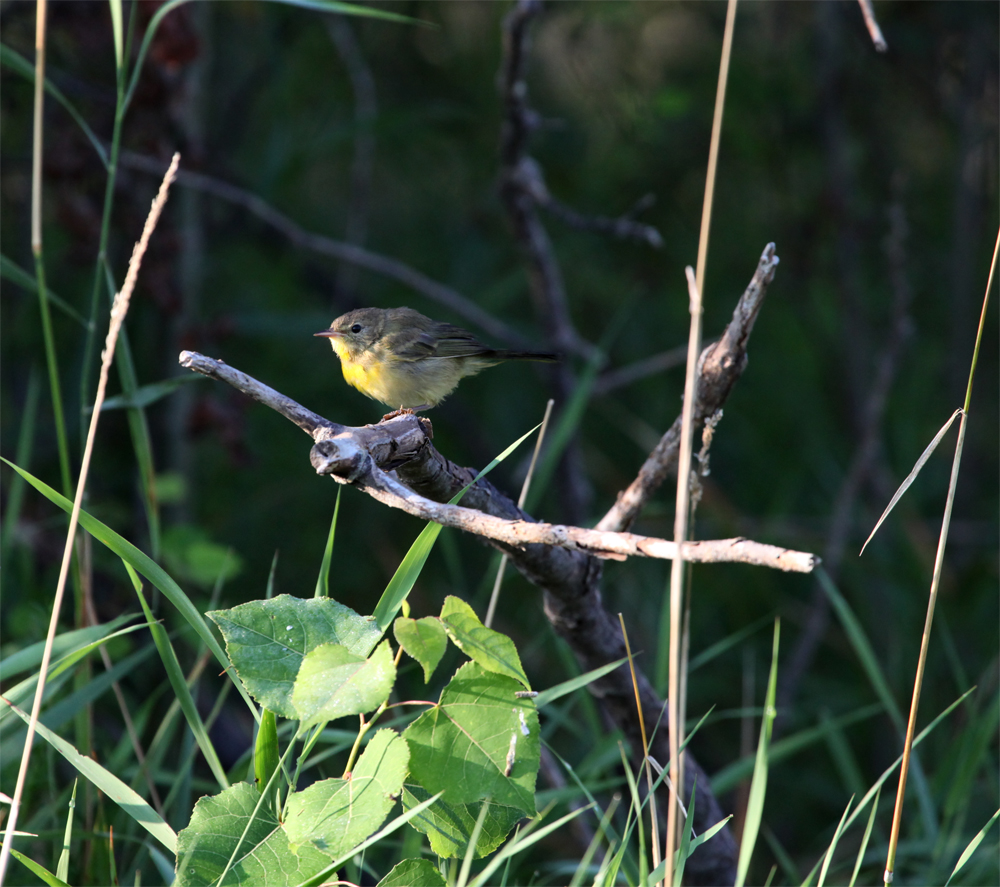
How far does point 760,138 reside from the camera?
5117 millimetres

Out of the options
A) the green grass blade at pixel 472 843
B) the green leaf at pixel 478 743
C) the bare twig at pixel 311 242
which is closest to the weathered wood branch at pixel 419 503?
the green leaf at pixel 478 743

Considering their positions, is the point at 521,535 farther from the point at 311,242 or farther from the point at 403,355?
the point at 311,242

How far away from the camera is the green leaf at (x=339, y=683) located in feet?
3.89

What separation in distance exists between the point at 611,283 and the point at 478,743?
4346 mm

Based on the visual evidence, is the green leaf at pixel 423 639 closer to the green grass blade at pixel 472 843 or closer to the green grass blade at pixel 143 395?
the green grass blade at pixel 472 843

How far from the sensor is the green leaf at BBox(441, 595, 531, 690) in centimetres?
128

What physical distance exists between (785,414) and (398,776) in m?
4.99

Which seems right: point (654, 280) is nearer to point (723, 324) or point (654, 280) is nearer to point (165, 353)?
point (723, 324)

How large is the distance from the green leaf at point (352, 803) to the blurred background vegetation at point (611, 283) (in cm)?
277

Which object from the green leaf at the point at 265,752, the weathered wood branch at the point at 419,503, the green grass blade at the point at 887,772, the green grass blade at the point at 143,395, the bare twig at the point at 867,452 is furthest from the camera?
the bare twig at the point at 867,452

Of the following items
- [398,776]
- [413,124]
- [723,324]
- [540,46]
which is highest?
[540,46]

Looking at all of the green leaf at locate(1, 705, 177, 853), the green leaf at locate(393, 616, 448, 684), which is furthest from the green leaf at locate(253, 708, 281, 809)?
the green leaf at locate(393, 616, 448, 684)

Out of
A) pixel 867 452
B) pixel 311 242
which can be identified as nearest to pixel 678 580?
pixel 311 242

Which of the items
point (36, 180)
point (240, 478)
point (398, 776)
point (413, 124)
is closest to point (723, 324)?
point (413, 124)
